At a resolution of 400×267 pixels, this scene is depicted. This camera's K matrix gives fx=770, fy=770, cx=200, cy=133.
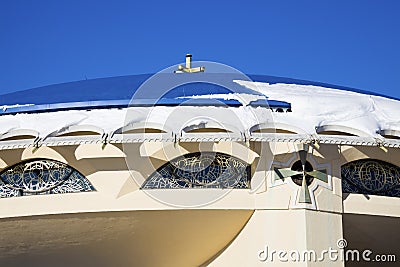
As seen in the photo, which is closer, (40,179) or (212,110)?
(212,110)

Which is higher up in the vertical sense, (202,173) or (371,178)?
(371,178)

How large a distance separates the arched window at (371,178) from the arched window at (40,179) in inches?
163

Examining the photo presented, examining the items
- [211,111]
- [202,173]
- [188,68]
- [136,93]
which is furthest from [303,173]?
[188,68]

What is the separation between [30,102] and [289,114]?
4429 millimetres

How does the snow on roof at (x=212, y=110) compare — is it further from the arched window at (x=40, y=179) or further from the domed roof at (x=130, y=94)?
the arched window at (x=40, y=179)

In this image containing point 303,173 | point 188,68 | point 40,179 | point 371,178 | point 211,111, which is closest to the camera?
point 303,173

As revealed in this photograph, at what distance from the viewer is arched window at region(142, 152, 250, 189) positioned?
1218 centimetres

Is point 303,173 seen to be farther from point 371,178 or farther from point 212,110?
point 212,110

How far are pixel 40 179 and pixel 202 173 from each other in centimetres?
262

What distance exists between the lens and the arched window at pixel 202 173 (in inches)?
480

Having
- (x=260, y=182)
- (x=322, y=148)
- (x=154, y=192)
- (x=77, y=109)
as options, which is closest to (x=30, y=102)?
(x=77, y=109)

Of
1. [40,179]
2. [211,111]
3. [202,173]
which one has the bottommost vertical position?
[40,179]

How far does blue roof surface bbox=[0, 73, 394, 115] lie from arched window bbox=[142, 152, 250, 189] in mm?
889

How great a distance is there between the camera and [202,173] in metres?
12.3
